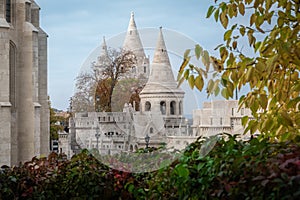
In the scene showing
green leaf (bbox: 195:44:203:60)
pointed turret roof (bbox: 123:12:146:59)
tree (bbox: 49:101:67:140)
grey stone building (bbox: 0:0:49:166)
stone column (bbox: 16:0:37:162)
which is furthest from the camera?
tree (bbox: 49:101:67:140)

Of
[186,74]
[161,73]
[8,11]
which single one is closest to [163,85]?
[161,73]

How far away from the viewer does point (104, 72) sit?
3.84 meters

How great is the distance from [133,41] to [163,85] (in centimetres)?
40

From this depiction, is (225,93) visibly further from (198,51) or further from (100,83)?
(100,83)

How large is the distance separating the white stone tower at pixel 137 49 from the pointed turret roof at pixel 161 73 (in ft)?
0.34

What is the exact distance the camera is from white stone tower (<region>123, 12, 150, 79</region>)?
Result: 3529 millimetres

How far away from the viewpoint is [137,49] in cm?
356

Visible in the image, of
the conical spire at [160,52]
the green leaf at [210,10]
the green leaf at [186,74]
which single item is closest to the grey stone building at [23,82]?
the conical spire at [160,52]

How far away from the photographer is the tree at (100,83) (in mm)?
3809

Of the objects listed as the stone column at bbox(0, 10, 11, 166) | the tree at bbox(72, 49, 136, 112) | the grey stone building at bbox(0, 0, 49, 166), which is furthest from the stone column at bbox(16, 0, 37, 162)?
the tree at bbox(72, 49, 136, 112)

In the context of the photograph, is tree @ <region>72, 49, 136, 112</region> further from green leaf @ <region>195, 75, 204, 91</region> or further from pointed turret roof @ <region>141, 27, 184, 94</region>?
green leaf @ <region>195, 75, 204, 91</region>

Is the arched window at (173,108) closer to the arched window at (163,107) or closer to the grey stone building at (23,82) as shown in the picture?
the arched window at (163,107)

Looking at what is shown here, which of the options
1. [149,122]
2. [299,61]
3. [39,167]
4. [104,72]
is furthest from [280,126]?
[39,167]

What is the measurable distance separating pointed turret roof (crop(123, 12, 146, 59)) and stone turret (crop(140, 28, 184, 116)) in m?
0.13
